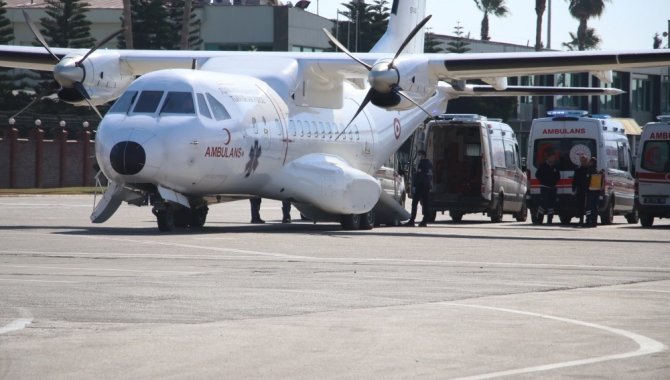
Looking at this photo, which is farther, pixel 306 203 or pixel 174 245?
pixel 306 203

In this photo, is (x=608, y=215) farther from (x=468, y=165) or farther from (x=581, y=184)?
(x=468, y=165)

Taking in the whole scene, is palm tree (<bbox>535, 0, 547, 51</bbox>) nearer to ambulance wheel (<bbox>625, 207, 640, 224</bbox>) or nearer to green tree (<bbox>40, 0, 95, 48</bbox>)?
green tree (<bbox>40, 0, 95, 48</bbox>)

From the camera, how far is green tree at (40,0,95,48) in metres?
58.8

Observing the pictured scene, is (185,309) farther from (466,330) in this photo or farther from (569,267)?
(569,267)

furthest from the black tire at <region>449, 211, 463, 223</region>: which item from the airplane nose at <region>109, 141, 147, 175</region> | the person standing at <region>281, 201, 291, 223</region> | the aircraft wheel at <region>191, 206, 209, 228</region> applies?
the airplane nose at <region>109, 141, 147, 175</region>

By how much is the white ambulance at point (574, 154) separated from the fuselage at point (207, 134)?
6.42 meters

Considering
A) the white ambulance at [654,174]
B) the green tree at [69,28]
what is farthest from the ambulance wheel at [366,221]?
the green tree at [69,28]

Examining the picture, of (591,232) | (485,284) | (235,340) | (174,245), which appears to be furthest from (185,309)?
(591,232)

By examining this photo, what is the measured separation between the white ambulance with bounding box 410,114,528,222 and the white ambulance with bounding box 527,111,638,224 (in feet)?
3.09

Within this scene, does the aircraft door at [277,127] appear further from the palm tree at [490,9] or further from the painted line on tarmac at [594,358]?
the palm tree at [490,9]

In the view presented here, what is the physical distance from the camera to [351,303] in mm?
10875

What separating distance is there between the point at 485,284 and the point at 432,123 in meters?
17.6

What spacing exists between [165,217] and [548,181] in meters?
10.7

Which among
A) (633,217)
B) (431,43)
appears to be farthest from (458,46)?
(633,217)
